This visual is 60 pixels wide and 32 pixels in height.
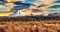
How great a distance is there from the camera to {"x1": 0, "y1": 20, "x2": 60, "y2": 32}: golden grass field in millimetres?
1102

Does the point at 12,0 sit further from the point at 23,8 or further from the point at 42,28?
the point at 42,28

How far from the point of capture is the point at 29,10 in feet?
3.87

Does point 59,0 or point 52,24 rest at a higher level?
point 59,0

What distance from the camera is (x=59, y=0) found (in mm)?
1203

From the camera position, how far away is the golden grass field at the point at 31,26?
1102mm

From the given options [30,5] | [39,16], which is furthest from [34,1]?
[39,16]

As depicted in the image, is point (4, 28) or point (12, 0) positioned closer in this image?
point (4, 28)

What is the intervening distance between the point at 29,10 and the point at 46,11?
0.49ft

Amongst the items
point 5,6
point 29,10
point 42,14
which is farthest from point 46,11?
point 5,6

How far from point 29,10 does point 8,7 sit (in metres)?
0.19

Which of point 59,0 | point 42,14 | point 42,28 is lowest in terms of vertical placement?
Result: point 42,28

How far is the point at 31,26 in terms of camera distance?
111cm

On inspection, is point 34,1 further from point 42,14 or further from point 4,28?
point 4,28

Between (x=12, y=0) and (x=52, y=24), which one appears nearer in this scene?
(x=52, y=24)
